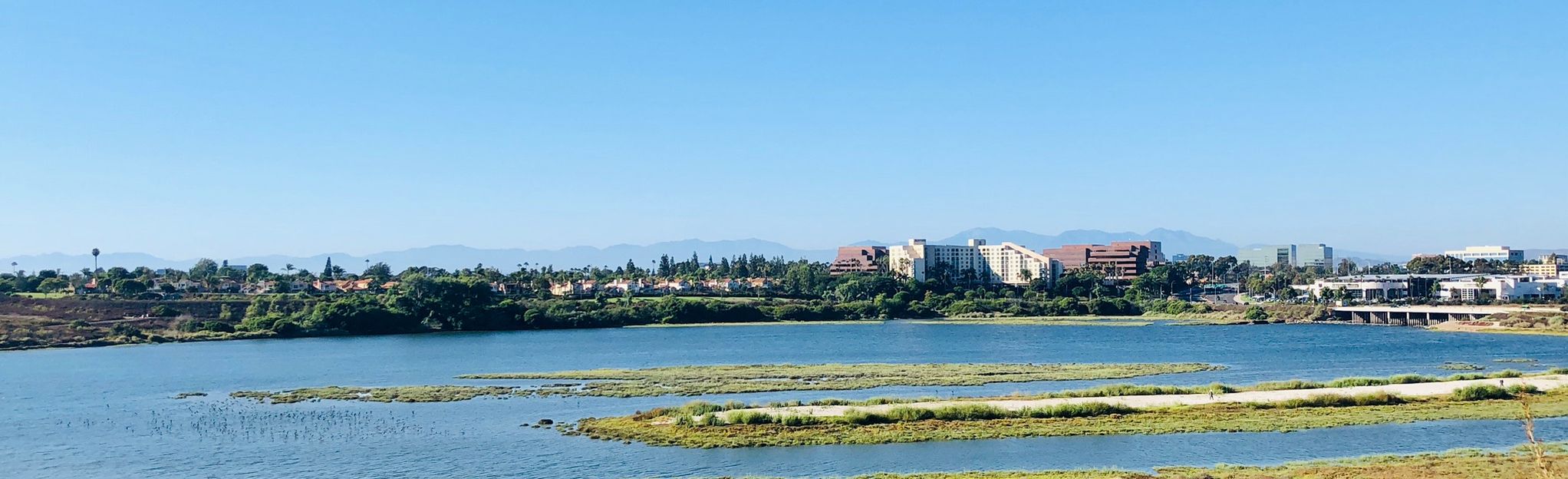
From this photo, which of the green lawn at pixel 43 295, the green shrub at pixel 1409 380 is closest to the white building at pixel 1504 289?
the green shrub at pixel 1409 380

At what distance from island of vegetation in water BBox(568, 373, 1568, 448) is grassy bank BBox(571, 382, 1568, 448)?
29 millimetres

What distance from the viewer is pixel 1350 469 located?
33.6 metres

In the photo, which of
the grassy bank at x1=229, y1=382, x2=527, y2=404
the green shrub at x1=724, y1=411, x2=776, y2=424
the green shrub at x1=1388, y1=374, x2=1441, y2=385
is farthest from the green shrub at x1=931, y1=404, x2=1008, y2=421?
the grassy bank at x1=229, y1=382, x2=527, y2=404

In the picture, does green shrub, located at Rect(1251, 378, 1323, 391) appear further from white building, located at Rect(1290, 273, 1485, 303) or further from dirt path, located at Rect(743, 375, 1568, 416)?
white building, located at Rect(1290, 273, 1485, 303)

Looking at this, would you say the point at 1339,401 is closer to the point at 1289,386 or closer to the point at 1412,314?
the point at 1289,386

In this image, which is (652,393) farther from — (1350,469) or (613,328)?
(613,328)

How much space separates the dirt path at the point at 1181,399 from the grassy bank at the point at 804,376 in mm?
12399

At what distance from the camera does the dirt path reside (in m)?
47.2

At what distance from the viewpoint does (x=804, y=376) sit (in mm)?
68500

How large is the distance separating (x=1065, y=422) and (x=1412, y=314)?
377 ft

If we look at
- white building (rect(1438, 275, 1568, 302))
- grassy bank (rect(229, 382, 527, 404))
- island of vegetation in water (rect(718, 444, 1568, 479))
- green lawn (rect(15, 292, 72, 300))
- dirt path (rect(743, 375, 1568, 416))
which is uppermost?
green lawn (rect(15, 292, 72, 300))

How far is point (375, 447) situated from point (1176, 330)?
99.8 metres

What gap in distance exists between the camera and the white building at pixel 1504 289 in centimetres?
15462

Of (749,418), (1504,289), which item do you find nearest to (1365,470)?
(749,418)
